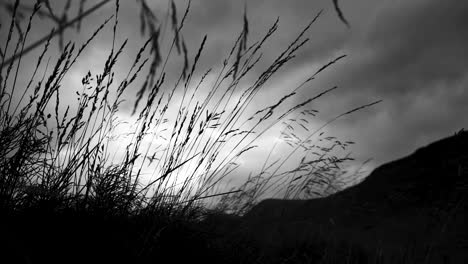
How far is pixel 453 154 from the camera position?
7465 mm

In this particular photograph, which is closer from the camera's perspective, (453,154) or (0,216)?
(0,216)

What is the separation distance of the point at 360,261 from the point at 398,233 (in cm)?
196

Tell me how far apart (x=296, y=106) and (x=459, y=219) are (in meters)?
3.95

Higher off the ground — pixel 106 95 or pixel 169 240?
pixel 106 95

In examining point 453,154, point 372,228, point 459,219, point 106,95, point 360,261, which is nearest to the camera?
point 106,95

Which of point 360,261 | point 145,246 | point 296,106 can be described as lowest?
point 360,261

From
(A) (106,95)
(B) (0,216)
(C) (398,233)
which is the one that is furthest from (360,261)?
(B) (0,216)

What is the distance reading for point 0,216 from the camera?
4.96ft

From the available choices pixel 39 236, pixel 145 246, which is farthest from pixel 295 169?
pixel 39 236

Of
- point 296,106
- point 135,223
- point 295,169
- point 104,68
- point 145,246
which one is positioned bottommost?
point 145,246

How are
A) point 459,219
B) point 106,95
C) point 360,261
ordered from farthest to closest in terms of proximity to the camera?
point 459,219 < point 360,261 < point 106,95

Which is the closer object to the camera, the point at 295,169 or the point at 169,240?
the point at 169,240

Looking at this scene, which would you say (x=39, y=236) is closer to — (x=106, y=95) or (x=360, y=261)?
(x=106, y=95)

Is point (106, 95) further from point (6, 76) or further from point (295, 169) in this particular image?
point (295, 169)
